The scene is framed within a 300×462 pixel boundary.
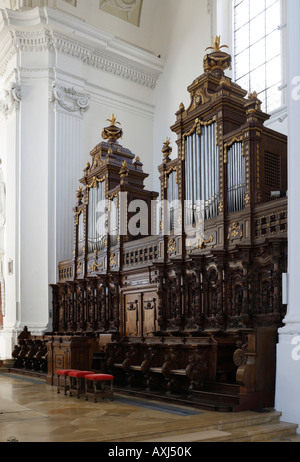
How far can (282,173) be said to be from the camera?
959 centimetres

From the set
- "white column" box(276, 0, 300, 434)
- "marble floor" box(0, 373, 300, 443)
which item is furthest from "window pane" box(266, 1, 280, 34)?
"marble floor" box(0, 373, 300, 443)

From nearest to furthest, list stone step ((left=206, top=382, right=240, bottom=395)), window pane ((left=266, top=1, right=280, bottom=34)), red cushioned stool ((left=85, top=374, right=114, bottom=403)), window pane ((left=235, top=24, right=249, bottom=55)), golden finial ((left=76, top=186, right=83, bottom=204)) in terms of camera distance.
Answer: stone step ((left=206, top=382, right=240, bottom=395)) < red cushioned stool ((left=85, top=374, right=114, bottom=403)) < window pane ((left=266, top=1, right=280, bottom=34)) < window pane ((left=235, top=24, right=249, bottom=55)) < golden finial ((left=76, top=186, right=83, bottom=204))

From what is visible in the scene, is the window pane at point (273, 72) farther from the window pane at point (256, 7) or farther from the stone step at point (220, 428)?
the stone step at point (220, 428)

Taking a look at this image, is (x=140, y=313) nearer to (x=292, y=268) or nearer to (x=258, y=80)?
(x=292, y=268)

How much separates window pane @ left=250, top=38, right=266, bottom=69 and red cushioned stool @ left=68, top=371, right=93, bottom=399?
29.1 feet

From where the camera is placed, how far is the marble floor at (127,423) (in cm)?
568

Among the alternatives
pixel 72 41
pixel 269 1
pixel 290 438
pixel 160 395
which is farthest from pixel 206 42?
pixel 290 438

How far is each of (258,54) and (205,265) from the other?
259 inches

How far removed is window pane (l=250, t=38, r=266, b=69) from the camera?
1360 centimetres

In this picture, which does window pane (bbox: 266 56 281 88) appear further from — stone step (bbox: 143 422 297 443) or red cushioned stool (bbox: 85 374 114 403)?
stone step (bbox: 143 422 297 443)

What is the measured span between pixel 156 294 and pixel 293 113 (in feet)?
17.0

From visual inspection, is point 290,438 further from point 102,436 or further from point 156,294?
point 156,294

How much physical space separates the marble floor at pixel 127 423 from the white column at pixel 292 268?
0.27 metres

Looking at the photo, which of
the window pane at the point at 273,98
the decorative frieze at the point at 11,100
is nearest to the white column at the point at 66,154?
the decorative frieze at the point at 11,100
